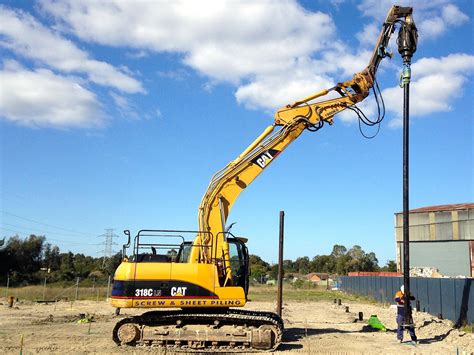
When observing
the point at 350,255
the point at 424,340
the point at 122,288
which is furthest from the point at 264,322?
the point at 350,255

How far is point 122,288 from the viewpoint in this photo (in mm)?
12141

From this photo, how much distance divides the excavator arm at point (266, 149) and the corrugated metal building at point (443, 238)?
36.3m

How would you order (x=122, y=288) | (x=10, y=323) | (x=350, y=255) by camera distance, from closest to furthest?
(x=122, y=288)
(x=10, y=323)
(x=350, y=255)

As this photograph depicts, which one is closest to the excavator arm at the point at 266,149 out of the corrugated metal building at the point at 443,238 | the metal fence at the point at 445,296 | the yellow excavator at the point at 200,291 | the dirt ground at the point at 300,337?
the yellow excavator at the point at 200,291

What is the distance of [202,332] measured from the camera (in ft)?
39.9

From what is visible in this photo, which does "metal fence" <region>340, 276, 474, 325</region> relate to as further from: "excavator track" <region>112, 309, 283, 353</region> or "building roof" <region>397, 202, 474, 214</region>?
"building roof" <region>397, 202, 474, 214</region>

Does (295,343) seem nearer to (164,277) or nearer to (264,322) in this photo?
(264,322)

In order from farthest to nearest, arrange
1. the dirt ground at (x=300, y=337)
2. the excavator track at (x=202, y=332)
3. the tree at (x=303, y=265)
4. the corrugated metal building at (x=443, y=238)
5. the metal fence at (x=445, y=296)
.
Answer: the tree at (x=303, y=265) → the corrugated metal building at (x=443, y=238) → the metal fence at (x=445, y=296) → the dirt ground at (x=300, y=337) → the excavator track at (x=202, y=332)

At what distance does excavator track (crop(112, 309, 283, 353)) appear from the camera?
1214cm

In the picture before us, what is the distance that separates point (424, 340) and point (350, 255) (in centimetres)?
11070

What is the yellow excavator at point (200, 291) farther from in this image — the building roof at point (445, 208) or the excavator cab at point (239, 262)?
the building roof at point (445, 208)

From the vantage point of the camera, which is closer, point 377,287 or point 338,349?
point 338,349

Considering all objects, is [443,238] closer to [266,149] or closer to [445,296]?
[445,296]

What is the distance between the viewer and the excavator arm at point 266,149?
13094 mm
